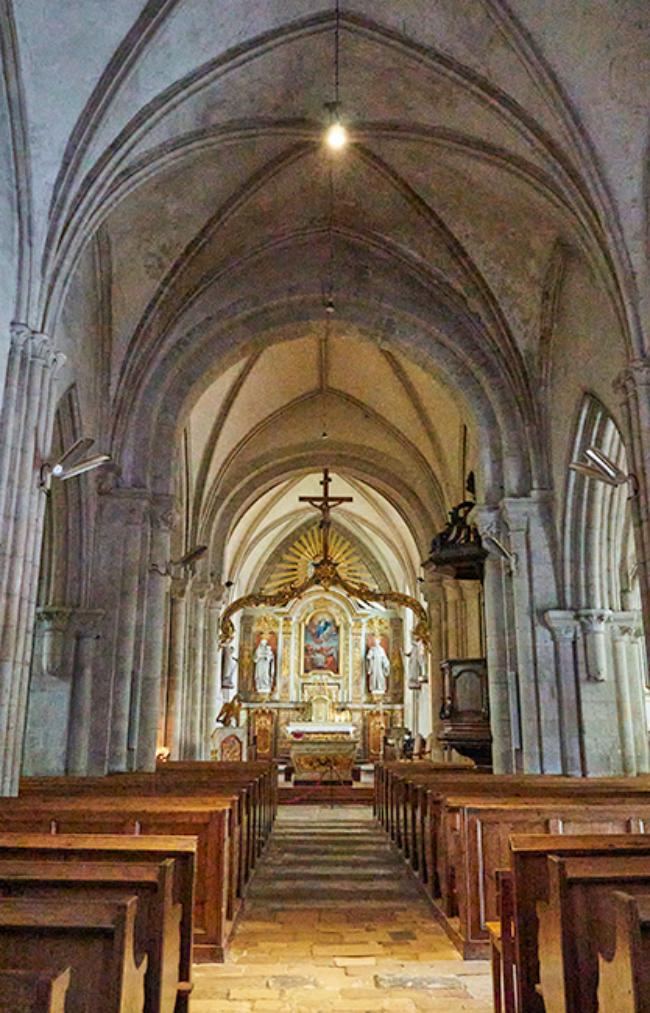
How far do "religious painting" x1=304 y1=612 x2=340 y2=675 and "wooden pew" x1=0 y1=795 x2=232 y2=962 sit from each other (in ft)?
86.1

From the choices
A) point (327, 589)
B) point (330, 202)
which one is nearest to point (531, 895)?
point (330, 202)

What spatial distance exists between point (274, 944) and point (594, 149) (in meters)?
8.22

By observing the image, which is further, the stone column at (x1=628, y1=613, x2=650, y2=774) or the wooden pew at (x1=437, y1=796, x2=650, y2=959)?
the stone column at (x1=628, y1=613, x2=650, y2=774)

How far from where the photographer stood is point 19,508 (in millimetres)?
7840

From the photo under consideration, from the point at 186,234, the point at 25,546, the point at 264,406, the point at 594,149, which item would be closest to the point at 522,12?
the point at 594,149

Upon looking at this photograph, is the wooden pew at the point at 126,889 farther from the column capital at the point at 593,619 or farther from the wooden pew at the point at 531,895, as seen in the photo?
the column capital at the point at 593,619

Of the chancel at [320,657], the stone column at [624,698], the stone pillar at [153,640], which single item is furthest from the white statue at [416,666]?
the stone pillar at [153,640]

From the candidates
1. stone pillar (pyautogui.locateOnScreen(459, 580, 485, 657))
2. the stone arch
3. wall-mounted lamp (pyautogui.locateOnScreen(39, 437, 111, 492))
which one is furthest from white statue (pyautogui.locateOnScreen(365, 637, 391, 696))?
wall-mounted lamp (pyautogui.locateOnScreen(39, 437, 111, 492))

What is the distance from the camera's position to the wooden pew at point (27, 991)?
67.7 inches

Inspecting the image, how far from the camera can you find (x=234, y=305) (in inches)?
522

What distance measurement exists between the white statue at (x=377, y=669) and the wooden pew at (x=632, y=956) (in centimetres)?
2850

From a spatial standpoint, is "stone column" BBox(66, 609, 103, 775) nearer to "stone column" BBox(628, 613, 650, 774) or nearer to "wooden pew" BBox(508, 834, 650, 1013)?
Answer: "stone column" BBox(628, 613, 650, 774)

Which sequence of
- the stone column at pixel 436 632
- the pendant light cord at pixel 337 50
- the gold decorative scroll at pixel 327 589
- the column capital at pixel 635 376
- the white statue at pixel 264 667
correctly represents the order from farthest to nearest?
the white statue at pixel 264 667, the gold decorative scroll at pixel 327 589, the stone column at pixel 436 632, the pendant light cord at pixel 337 50, the column capital at pixel 635 376

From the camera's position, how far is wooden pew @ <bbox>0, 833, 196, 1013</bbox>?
11.9ft
